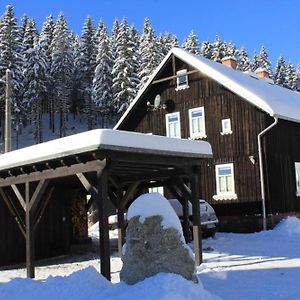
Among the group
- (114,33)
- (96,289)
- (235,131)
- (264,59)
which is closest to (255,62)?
(264,59)

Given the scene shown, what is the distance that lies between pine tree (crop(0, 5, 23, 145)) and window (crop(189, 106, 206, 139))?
1191 inches

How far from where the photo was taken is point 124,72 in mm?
54656

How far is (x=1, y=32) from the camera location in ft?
185

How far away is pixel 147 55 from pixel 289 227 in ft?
124

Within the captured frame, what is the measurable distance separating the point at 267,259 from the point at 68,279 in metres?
7.05

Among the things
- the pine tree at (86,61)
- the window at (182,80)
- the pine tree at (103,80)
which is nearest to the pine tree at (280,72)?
the pine tree at (103,80)

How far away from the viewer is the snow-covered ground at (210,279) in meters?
7.83

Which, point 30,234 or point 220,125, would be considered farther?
point 220,125

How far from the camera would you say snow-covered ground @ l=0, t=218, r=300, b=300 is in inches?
308

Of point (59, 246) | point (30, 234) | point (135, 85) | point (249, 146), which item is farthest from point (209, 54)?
point (30, 234)

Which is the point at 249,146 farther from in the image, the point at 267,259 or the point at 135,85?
the point at 135,85

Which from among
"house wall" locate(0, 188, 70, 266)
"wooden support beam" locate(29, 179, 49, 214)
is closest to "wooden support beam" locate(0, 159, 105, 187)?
"wooden support beam" locate(29, 179, 49, 214)

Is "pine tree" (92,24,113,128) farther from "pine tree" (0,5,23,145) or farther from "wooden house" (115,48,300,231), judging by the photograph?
"wooden house" (115,48,300,231)

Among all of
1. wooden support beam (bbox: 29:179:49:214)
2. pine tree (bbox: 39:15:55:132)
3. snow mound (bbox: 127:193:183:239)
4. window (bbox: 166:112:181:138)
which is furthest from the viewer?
pine tree (bbox: 39:15:55:132)
